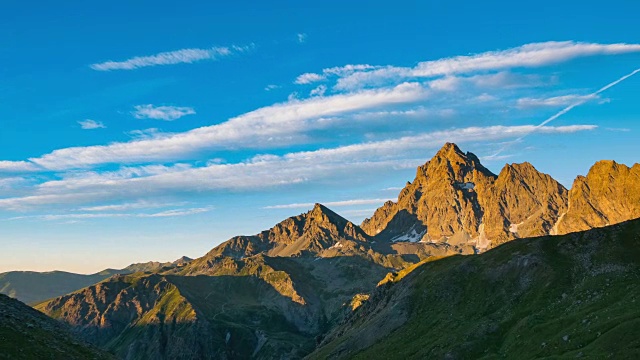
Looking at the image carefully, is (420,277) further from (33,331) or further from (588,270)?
(33,331)

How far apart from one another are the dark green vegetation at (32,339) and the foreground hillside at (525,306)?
56.7 metres

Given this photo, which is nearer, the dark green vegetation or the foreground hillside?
the foreground hillside

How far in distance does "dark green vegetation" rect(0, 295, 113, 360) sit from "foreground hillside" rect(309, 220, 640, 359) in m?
56.7

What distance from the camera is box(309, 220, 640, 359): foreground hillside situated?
5641 centimetres

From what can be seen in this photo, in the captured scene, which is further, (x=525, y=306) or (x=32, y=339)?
(x=525, y=306)

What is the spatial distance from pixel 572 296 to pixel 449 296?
35020 millimetres

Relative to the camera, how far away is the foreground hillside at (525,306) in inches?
2221

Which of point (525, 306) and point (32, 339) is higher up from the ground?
point (32, 339)

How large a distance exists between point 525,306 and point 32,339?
8060cm

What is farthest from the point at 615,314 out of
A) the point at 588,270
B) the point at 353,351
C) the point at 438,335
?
the point at 353,351

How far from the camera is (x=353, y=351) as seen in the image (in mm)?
123500

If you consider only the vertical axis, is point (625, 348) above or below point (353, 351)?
above

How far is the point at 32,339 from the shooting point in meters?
76.2

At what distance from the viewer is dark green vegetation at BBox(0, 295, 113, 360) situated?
227 ft
